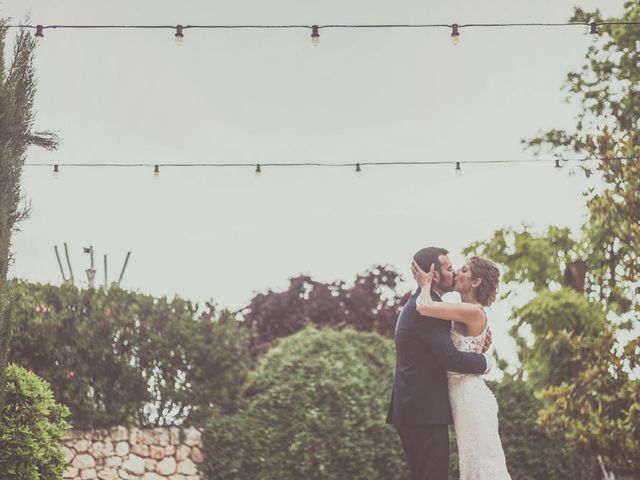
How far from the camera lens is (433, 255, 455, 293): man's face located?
493cm

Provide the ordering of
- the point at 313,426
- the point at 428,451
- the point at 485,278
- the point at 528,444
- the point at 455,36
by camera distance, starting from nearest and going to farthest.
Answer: the point at 428,451 < the point at 485,278 < the point at 455,36 < the point at 313,426 < the point at 528,444

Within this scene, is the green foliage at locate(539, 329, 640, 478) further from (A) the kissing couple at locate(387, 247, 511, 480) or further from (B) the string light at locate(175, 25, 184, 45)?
(B) the string light at locate(175, 25, 184, 45)

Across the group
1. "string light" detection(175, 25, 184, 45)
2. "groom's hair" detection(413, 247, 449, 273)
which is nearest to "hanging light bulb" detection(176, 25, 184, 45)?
"string light" detection(175, 25, 184, 45)

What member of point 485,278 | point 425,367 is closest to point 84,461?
point 425,367

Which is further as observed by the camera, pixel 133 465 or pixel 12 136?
pixel 133 465

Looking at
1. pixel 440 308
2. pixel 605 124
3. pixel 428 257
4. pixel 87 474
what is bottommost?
pixel 87 474

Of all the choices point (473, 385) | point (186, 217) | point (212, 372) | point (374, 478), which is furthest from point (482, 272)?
point (186, 217)

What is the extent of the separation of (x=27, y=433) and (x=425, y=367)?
4.21 meters

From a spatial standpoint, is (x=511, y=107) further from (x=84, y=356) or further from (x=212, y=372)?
(x=84, y=356)

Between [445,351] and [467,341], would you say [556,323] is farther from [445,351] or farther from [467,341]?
[445,351]

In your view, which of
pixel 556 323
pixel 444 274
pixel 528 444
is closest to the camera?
pixel 444 274

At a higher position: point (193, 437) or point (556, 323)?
point (556, 323)

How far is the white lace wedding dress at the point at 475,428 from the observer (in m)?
4.83

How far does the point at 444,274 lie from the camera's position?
16.2 ft
